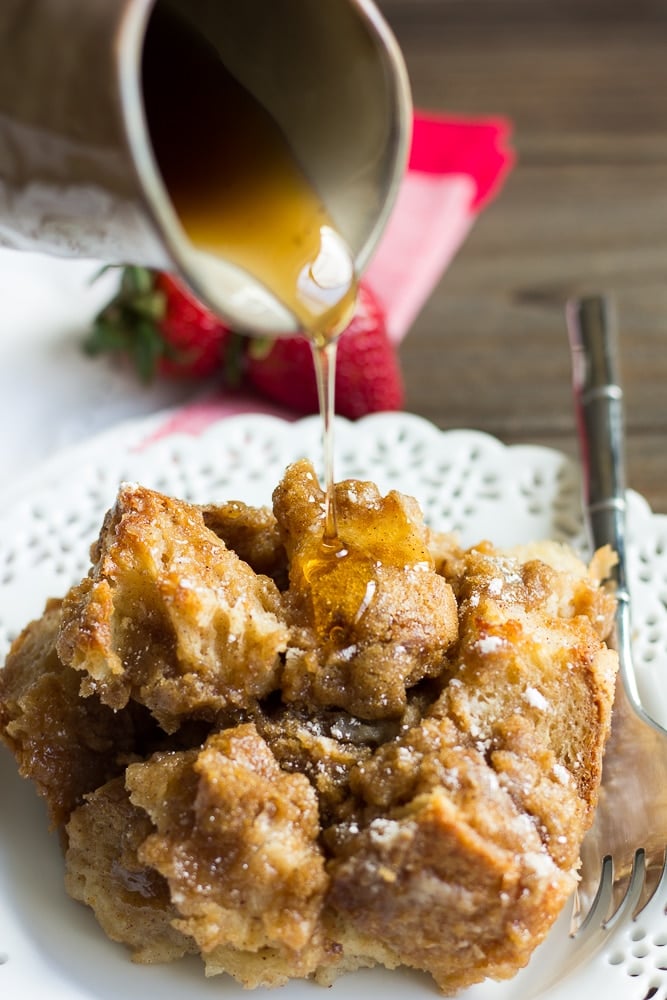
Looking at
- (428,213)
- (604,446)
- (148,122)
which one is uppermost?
(428,213)

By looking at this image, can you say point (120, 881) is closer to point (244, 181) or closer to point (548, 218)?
point (244, 181)

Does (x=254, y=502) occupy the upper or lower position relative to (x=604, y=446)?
lower

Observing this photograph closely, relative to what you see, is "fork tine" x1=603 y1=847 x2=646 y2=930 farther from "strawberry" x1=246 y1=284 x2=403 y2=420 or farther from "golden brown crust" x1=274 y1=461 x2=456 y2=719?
"strawberry" x1=246 y1=284 x2=403 y2=420

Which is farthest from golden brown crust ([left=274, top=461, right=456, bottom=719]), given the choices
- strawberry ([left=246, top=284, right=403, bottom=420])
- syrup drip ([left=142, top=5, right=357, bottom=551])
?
strawberry ([left=246, top=284, right=403, bottom=420])

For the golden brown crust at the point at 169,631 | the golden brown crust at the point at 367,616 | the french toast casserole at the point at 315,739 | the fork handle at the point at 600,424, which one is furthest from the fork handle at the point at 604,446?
the golden brown crust at the point at 169,631

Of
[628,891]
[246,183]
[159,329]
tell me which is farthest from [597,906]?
[159,329]

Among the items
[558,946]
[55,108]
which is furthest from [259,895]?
[55,108]

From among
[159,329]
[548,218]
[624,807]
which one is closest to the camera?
[624,807]

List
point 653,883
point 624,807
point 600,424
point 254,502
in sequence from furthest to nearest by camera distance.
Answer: point 600,424 → point 254,502 → point 624,807 → point 653,883
